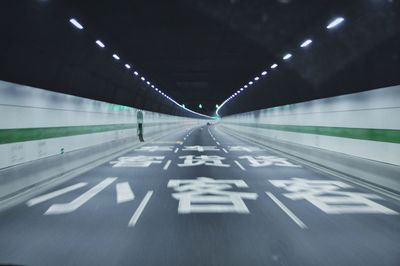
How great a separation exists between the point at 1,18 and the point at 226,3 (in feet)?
20.6

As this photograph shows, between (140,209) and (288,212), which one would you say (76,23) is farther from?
(288,212)

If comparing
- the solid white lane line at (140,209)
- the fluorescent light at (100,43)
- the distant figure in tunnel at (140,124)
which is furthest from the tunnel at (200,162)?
the distant figure in tunnel at (140,124)

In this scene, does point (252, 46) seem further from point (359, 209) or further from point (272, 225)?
point (272, 225)

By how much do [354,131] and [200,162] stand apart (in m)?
6.92

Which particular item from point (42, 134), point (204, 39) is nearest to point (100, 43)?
point (204, 39)

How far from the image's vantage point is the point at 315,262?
465 centimetres

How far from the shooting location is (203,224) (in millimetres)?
6379

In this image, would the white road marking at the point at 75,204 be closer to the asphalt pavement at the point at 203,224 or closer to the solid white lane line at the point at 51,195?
the asphalt pavement at the point at 203,224

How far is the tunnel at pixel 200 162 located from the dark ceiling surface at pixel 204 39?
0.21 feet

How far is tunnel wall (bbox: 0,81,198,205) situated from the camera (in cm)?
917

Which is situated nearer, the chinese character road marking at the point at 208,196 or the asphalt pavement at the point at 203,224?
the asphalt pavement at the point at 203,224

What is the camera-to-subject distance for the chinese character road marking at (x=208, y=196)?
7484mm

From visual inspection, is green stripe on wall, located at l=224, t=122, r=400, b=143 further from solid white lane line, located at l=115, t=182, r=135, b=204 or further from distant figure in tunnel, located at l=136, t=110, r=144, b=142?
distant figure in tunnel, located at l=136, t=110, r=144, b=142

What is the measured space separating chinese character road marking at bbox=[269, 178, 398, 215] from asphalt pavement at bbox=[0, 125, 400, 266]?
0.03 m
